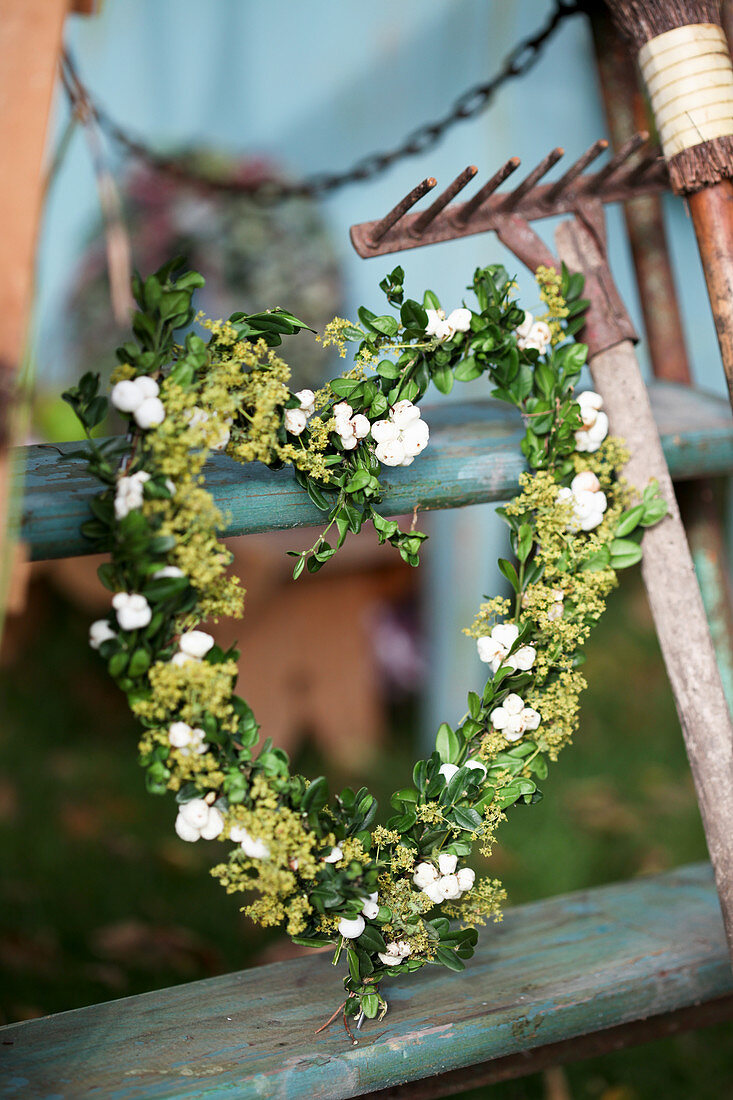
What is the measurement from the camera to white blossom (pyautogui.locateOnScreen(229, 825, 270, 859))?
0.79 metres

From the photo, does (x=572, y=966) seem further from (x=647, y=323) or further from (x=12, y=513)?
(x=647, y=323)

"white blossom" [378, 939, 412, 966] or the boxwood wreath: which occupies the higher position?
the boxwood wreath

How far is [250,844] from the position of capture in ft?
2.61

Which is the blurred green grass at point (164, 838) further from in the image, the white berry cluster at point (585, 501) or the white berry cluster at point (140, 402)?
the white berry cluster at point (140, 402)

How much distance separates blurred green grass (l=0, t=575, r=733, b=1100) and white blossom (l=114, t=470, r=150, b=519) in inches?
45.2

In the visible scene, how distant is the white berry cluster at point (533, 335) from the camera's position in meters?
0.97

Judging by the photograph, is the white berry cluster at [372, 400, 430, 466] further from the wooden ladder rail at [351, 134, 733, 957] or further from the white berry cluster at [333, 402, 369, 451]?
the wooden ladder rail at [351, 134, 733, 957]

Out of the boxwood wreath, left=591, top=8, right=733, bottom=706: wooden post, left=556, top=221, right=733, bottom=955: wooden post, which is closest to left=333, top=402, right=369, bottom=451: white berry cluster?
the boxwood wreath

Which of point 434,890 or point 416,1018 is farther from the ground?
point 434,890

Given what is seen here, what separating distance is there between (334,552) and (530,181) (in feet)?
1.51

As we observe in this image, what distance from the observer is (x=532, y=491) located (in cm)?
98

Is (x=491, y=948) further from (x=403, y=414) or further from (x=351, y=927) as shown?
(x=403, y=414)

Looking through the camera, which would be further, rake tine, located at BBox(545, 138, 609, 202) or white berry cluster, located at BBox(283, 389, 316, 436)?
rake tine, located at BBox(545, 138, 609, 202)

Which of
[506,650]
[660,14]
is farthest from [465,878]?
[660,14]
